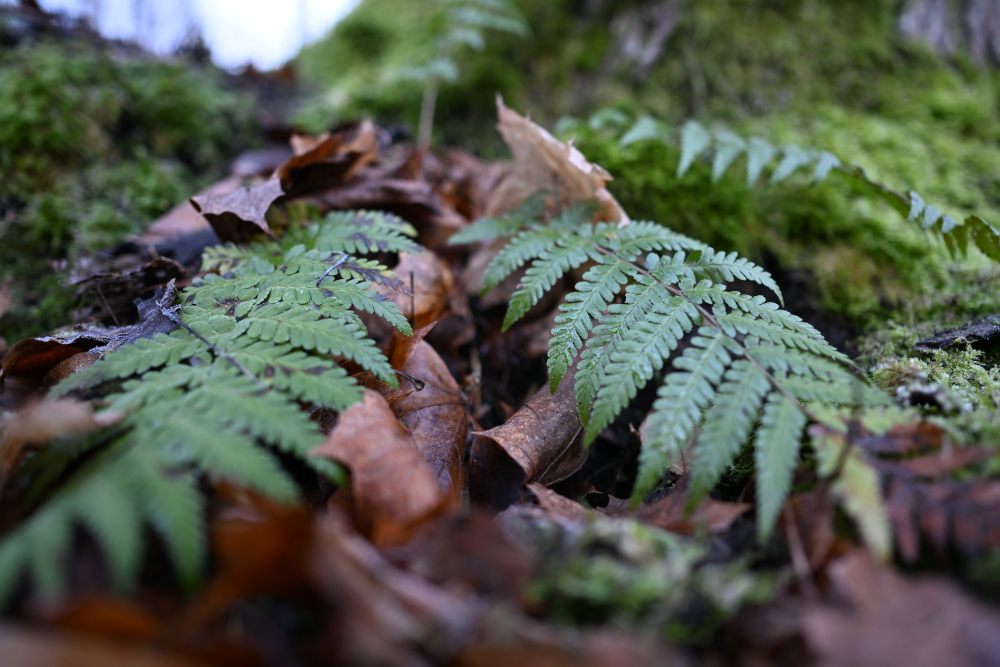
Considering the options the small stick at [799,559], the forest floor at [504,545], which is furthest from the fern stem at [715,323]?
the small stick at [799,559]

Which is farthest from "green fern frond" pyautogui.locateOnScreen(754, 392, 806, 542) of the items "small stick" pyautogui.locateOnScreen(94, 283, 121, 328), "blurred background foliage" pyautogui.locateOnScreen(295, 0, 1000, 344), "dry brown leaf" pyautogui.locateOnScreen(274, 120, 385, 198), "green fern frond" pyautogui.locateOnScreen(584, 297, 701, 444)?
"small stick" pyautogui.locateOnScreen(94, 283, 121, 328)

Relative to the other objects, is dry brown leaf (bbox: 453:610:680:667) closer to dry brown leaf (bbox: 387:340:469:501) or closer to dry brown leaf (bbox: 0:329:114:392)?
dry brown leaf (bbox: 387:340:469:501)

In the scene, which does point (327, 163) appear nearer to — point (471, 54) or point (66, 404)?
point (66, 404)

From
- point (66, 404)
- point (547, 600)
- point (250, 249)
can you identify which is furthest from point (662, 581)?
point (250, 249)

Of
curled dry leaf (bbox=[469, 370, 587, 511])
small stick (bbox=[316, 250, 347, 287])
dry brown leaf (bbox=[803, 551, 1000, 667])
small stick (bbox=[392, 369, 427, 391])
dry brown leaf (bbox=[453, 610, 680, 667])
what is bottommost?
curled dry leaf (bbox=[469, 370, 587, 511])

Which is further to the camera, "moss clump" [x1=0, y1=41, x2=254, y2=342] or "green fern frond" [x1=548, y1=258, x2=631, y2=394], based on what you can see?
"moss clump" [x1=0, y1=41, x2=254, y2=342]

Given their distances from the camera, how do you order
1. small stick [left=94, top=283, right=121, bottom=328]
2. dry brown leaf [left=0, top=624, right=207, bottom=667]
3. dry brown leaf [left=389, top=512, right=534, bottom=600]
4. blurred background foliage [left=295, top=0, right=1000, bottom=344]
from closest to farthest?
dry brown leaf [left=0, top=624, right=207, bottom=667], dry brown leaf [left=389, top=512, right=534, bottom=600], small stick [left=94, top=283, right=121, bottom=328], blurred background foliage [left=295, top=0, right=1000, bottom=344]

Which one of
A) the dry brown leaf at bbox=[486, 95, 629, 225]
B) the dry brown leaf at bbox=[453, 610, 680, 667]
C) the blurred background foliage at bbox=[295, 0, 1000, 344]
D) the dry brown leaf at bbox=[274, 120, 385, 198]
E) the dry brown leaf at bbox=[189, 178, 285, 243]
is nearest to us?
the dry brown leaf at bbox=[453, 610, 680, 667]

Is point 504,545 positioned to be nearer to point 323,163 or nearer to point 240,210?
point 240,210
